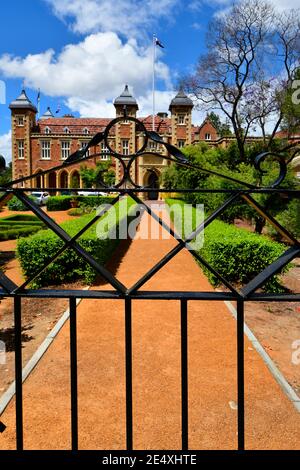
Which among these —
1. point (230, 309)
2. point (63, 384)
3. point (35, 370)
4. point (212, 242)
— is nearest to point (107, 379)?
point (63, 384)

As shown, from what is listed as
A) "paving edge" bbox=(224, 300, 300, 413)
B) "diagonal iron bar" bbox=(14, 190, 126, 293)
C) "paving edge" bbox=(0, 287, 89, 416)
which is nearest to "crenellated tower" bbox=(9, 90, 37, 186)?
"paving edge" bbox=(0, 287, 89, 416)

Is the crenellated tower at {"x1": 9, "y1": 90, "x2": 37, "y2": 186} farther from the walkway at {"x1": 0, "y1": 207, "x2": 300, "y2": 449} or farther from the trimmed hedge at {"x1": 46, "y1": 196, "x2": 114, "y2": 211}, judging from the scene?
the walkway at {"x1": 0, "y1": 207, "x2": 300, "y2": 449}

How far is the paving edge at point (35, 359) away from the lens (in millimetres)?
3536

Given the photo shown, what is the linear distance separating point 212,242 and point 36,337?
442cm

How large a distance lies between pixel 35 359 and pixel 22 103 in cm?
→ 4633

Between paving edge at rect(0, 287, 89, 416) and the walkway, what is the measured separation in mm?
69

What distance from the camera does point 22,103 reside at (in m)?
44.4

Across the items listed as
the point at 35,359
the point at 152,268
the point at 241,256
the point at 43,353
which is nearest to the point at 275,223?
the point at 152,268

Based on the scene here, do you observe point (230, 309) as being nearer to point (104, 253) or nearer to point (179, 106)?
point (104, 253)

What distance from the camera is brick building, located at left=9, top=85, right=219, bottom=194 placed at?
41844 millimetres

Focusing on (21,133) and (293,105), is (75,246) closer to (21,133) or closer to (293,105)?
(293,105)

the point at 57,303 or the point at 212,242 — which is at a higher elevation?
the point at 212,242

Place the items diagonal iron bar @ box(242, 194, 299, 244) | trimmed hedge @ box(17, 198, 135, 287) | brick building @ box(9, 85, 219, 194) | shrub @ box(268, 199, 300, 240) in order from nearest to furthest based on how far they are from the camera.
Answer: diagonal iron bar @ box(242, 194, 299, 244) < trimmed hedge @ box(17, 198, 135, 287) < shrub @ box(268, 199, 300, 240) < brick building @ box(9, 85, 219, 194)

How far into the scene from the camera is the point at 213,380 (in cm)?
396
